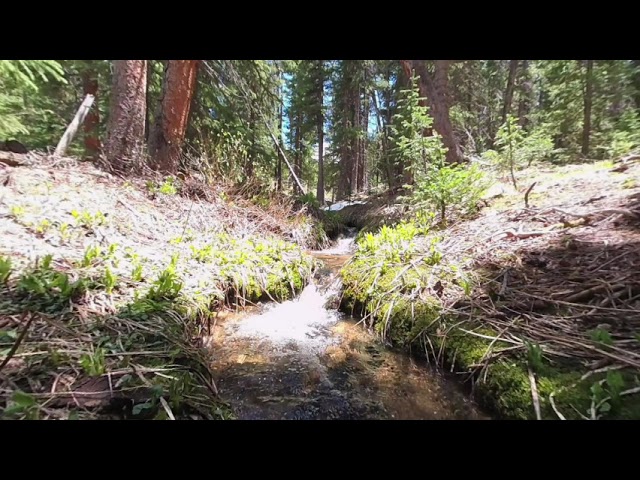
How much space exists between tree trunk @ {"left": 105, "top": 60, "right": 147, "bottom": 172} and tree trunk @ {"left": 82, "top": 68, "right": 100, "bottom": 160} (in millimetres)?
5291

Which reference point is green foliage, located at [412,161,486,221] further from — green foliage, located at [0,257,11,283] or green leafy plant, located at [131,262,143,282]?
green foliage, located at [0,257,11,283]

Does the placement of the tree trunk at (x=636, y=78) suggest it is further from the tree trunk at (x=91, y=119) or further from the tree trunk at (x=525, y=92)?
the tree trunk at (x=91, y=119)

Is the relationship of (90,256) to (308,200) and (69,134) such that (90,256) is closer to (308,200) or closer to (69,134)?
(69,134)

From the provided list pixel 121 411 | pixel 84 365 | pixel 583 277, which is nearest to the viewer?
pixel 121 411

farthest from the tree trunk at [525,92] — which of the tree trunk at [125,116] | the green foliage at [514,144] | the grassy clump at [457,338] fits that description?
the tree trunk at [125,116]

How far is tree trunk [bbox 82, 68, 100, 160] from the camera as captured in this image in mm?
10242

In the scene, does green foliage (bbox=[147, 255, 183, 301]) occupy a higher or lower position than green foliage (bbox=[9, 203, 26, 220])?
lower

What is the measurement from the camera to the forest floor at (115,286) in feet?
5.41

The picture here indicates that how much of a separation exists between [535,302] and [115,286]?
3704mm

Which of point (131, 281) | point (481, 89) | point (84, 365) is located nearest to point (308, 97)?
point (481, 89)

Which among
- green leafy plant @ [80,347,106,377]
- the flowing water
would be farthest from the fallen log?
green leafy plant @ [80,347,106,377]
